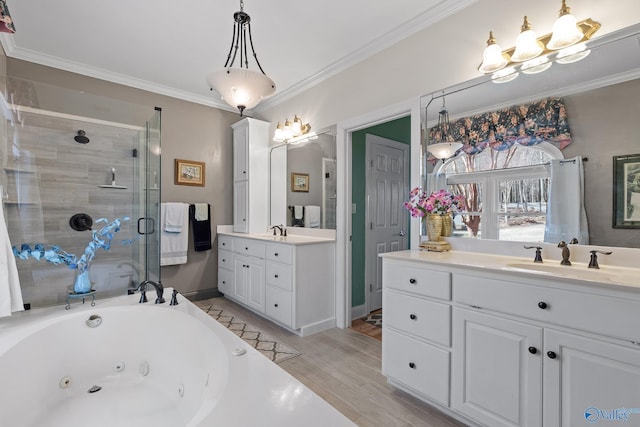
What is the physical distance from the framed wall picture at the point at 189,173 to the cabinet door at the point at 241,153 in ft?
1.41

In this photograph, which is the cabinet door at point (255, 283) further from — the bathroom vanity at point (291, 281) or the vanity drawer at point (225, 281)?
the vanity drawer at point (225, 281)

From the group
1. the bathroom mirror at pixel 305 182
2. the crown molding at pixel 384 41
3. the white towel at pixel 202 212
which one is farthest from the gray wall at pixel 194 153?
the crown molding at pixel 384 41

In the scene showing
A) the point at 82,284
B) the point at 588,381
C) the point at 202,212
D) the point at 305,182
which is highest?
the point at 305,182

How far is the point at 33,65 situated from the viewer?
112 inches

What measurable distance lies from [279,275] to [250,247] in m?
0.62

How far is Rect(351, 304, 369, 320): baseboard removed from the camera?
3.11 meters

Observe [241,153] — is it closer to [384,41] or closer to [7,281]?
[384,41]

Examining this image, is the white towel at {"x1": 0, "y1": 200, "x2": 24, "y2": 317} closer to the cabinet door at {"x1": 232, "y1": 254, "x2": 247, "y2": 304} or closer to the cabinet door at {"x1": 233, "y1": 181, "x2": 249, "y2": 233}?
the cabinet door at {"x1": 232, "y1": 254, "x2": 247, "y2": 304}

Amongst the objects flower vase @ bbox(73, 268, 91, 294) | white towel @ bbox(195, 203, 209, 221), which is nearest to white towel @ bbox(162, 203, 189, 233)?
white towel @ bbox(195, 203, 209, 221)

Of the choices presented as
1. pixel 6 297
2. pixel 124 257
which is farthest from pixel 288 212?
pixel 6 297

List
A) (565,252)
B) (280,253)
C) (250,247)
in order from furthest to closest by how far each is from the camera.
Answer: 1. (250,247)
2. (280,253)
3. (565,252)

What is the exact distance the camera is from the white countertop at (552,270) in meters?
1.12

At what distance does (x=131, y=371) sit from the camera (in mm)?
1786

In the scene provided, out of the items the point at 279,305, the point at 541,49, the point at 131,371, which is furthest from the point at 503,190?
the point at 131,371
